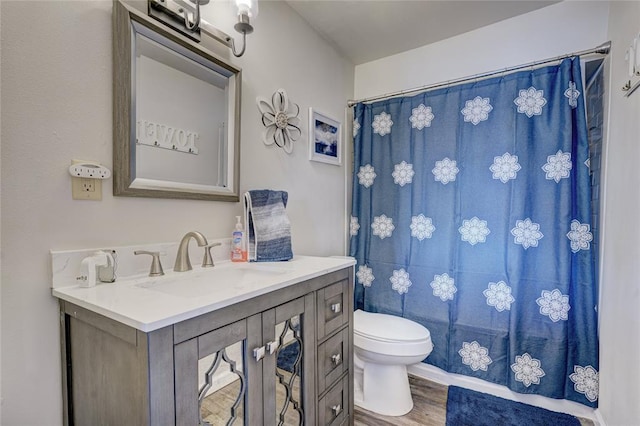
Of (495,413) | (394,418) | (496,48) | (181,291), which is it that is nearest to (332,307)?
(181,291)

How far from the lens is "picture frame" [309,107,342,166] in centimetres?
199

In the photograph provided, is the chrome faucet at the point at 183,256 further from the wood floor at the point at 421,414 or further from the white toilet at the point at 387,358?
the wood floor at the point at 421,414

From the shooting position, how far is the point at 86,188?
3.18 ft

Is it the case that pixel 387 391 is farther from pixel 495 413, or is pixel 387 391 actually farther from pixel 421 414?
pixel 495 413

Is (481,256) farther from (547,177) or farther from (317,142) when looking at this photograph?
(317,142)

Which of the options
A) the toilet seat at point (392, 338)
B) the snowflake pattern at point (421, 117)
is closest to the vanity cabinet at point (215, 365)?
the toilet seat at point (392, 338)

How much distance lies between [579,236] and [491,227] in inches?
16.0

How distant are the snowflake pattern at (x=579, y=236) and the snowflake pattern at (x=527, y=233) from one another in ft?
0.45

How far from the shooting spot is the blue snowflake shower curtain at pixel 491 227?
5.24ft

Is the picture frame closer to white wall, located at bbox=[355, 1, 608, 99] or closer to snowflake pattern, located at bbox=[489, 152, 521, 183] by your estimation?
white wall, located at bbox=[355, 1, 608, 99]

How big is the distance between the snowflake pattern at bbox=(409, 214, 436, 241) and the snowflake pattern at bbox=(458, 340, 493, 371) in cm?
72

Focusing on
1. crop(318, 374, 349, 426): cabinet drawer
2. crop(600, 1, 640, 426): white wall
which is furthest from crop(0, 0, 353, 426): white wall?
crop(600, 1, 640, 426): white wall

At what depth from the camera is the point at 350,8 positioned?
1775 mm

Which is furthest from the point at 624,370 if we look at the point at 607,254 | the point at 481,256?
the point at 481,256
